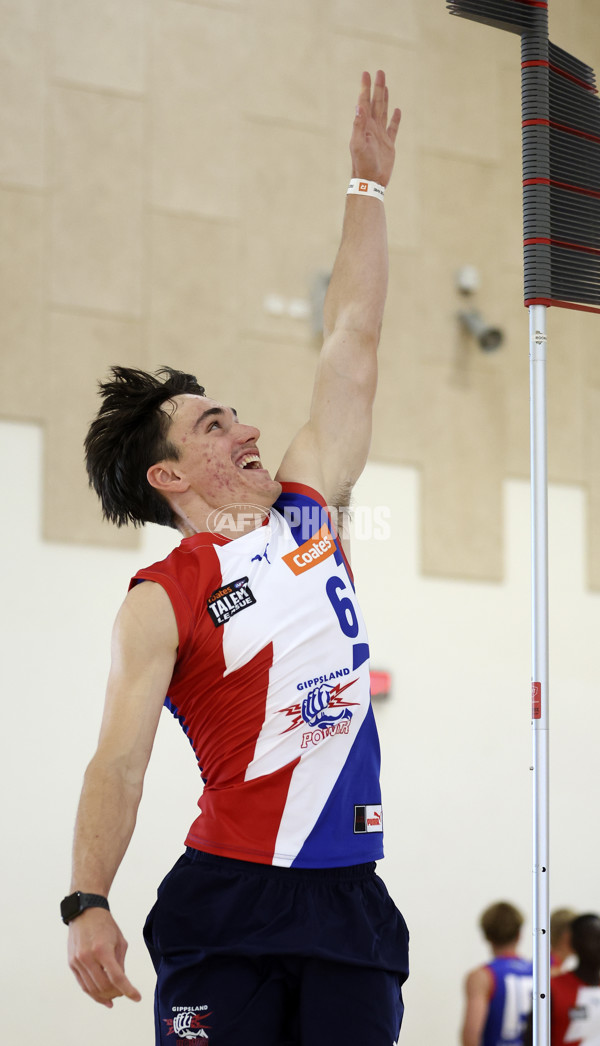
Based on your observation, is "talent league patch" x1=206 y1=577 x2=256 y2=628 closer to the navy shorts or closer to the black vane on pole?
the navy shorts

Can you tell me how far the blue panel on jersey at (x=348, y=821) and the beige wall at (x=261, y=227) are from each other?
3.17 m

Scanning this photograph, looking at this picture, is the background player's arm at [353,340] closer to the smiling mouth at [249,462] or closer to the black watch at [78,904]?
the smiling mouth at [249,462]

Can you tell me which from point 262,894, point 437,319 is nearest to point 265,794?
point 262,894

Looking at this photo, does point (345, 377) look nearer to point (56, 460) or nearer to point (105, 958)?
point (105, 958)

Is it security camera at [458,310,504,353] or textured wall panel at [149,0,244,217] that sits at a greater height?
textured wall panel at [149,0,244,217]

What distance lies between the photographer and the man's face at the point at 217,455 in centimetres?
238

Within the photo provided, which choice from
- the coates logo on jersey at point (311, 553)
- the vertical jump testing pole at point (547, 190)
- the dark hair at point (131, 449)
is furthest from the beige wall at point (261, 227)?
the vertical jump testing pole at point (547, 190)

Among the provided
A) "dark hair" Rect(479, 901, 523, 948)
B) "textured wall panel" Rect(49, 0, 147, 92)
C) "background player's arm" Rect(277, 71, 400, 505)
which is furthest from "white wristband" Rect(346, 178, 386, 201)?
"textured wall panel" Rect(49, 0, 147, 92)

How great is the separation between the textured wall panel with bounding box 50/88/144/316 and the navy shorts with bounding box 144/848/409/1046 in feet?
12.1

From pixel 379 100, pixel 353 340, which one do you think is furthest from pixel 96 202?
pixel 353 340


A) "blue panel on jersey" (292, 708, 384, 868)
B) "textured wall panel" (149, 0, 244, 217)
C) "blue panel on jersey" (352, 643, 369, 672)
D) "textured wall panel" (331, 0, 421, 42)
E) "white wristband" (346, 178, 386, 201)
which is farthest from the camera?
"textured wall panel" (331, 0, 421, 42)

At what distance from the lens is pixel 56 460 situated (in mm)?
5102

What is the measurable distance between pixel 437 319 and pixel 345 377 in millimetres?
3673

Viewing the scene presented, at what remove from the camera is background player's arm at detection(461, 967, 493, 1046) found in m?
4.05
